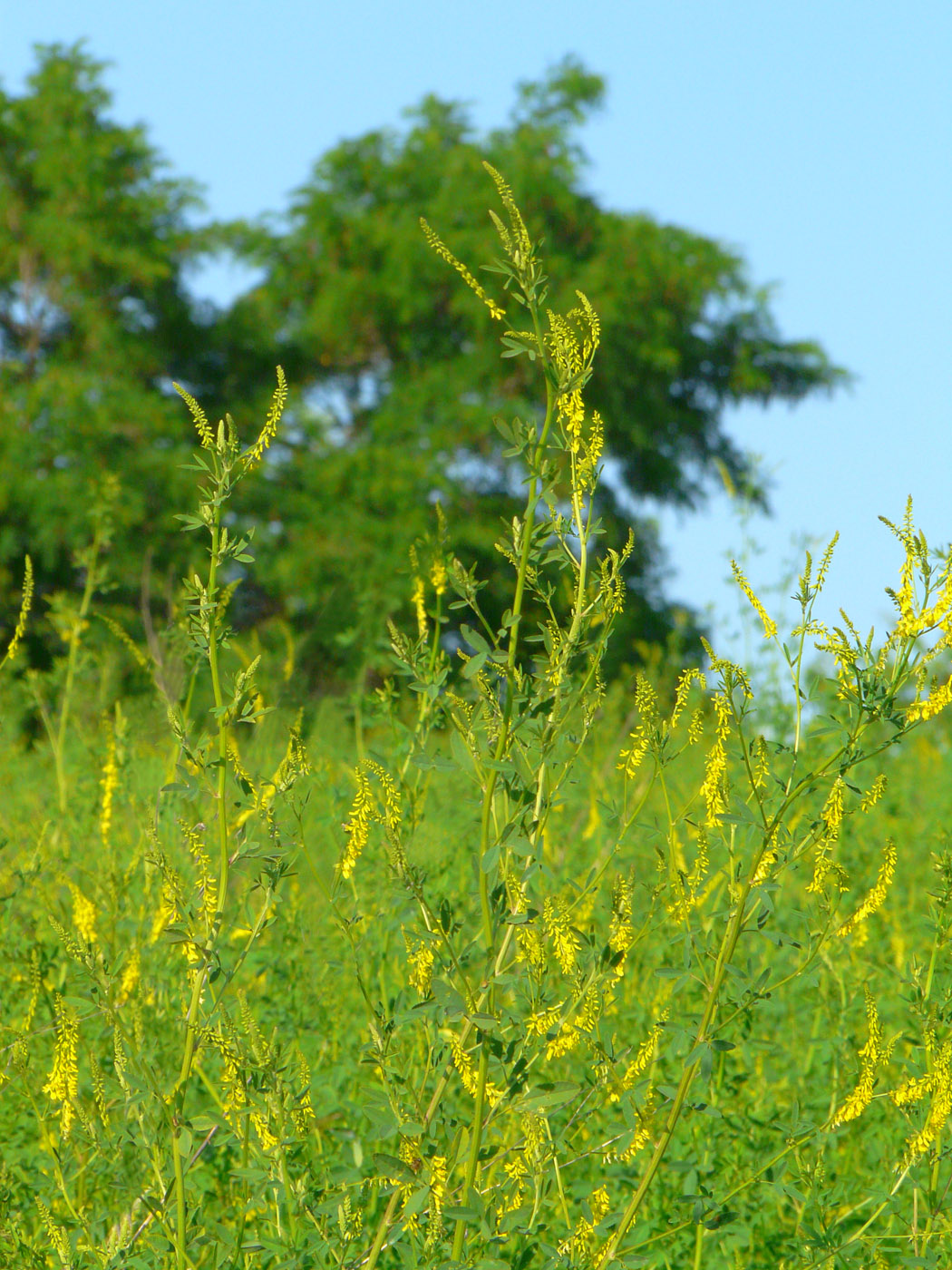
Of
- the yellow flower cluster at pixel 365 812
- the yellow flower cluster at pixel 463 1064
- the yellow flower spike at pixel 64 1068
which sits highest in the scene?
the yellow flower cluster at pixel 365 812

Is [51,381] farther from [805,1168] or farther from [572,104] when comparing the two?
[805,1168]

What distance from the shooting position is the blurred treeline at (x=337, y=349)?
69.3ft

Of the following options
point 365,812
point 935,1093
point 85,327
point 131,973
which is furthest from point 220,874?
point 85,327

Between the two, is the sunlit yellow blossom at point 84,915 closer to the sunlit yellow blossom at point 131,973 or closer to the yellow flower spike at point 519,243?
the sunlit yellow blossom at point 131,973

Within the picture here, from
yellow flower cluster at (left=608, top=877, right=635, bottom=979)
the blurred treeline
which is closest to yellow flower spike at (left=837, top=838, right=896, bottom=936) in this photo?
yellow flower cluster at (left=608, top=877, right=635, bottom=979)

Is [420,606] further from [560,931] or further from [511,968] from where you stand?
[560,931]

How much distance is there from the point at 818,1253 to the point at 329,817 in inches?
70.9

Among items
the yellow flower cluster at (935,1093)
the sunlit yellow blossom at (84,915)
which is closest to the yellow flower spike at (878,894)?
the yellow flower cluster at (935,1093)

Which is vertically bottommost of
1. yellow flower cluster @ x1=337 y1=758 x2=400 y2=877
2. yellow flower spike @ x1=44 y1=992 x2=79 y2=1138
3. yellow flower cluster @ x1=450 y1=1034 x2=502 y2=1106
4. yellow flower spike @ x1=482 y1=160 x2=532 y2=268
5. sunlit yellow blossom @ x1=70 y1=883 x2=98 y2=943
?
yellow flower spike @ x1=44 y1=992 x2=79 y2=1138

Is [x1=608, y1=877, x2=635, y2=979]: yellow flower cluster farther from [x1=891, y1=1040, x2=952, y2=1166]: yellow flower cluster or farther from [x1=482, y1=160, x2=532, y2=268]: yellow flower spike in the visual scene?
[x1=482, y1=160, x2=532, y2=268]: yellow flower spike

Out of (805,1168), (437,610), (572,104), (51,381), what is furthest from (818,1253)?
(572,104)

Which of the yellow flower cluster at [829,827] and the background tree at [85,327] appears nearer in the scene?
the yellow flower cluster at [829,827]

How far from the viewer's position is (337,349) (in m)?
25.6

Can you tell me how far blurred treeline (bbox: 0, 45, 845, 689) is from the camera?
2112 cm
